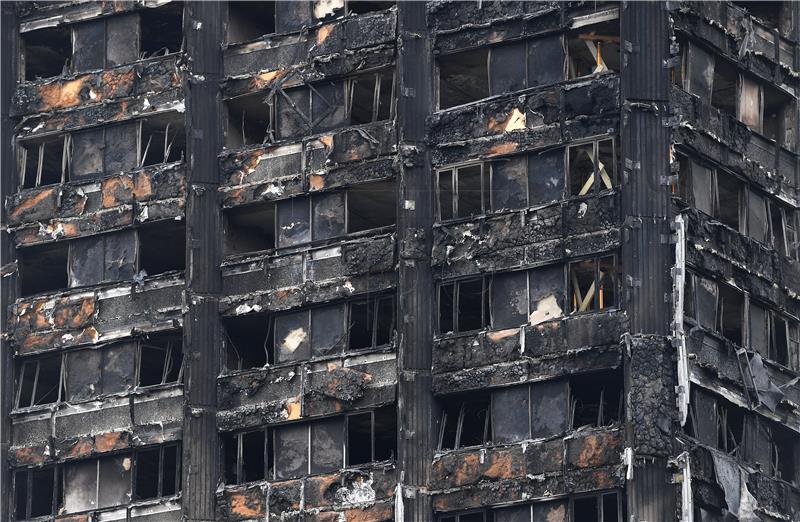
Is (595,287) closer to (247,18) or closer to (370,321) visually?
(370,321)

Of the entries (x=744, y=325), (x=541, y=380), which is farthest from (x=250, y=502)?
(x=744, y=325)

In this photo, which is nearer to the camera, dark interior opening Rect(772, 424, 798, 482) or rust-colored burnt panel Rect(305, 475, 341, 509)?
rust-colored burnt panel Rect(305, 475, 341, 509)

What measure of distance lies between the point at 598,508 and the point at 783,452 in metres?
8.52

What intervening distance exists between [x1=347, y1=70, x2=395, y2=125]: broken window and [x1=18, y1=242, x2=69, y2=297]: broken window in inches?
456

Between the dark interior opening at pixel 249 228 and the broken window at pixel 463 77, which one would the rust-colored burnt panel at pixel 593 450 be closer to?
the broken window at pixel 463 77

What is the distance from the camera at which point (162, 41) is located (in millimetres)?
100938

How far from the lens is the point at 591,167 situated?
90.5 m

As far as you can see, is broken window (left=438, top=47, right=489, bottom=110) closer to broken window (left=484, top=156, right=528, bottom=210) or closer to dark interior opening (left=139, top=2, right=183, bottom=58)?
broken window (left=484, top=156, right=528, bottom=210)

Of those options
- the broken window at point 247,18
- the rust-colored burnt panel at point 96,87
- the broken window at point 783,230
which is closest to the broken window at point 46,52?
the rust-colored burnt panel at point 96,87

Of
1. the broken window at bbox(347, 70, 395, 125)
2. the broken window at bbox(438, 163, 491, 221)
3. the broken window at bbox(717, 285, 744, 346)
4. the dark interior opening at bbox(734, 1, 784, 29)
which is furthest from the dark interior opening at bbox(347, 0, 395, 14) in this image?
the broken window at bbox(717, 285, 744, 346)

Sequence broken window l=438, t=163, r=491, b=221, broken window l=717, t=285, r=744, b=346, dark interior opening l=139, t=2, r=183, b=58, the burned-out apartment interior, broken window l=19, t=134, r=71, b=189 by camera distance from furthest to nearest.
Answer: broken window l=19, t=134, r=71, b=189
dark interior opening l=139, t=2, r=183, b=58
broken window l=438, t=163, r=491, b=221
broken window l=717, t=285, r=744, b=346
the burned-out apartment interior

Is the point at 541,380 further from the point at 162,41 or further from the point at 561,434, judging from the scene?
the point at 162,41

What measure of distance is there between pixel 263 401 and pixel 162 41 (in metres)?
15.1

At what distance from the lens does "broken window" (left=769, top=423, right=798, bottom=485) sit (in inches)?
3593
